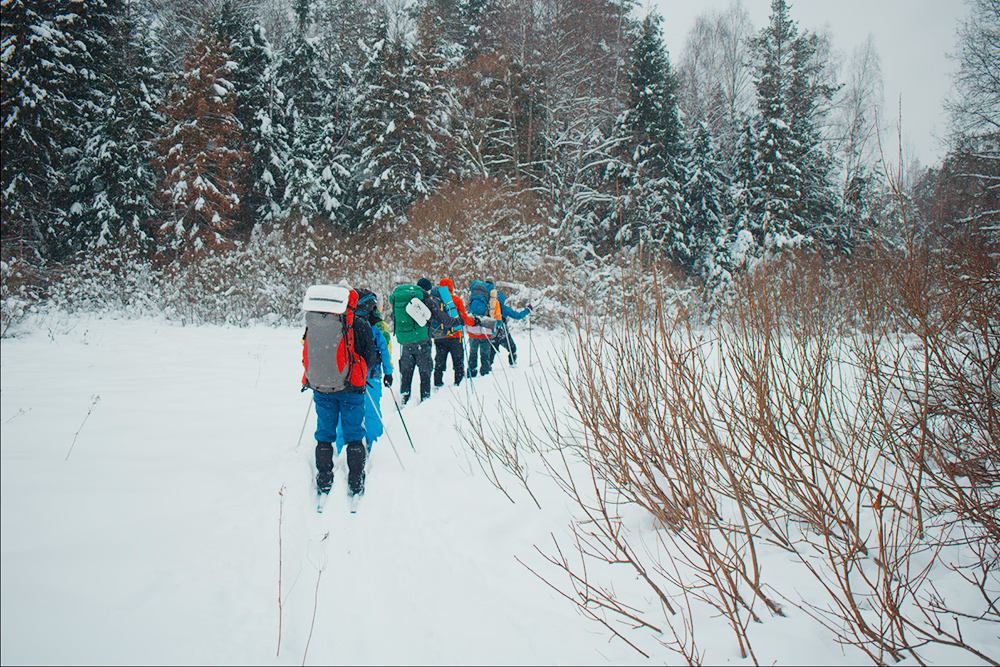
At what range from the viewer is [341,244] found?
659 inches

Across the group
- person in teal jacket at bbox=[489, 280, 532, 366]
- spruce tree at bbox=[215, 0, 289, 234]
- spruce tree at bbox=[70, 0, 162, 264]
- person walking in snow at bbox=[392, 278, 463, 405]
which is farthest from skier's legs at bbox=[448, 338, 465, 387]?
spruce tree at bbox=[215, 0, 289, 234]

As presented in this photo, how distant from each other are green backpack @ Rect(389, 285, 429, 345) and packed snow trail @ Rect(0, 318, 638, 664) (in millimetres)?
1235

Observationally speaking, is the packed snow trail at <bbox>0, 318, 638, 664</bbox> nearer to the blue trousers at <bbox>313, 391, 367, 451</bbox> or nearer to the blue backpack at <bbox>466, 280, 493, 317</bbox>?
the blue trousers at <bbox>313, 391, 367, 451</bbox>

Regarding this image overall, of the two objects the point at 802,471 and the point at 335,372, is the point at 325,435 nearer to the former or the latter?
the point at 335,372

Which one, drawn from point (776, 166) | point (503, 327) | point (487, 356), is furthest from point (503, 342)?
point (776, 166)

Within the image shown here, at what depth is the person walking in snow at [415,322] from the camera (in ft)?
17.5

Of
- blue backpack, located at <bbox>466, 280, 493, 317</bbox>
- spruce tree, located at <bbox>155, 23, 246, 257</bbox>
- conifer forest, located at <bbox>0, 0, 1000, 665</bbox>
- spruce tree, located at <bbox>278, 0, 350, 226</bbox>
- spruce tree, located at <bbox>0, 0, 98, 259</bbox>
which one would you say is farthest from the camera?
spruce tree, located at <bbox>278, 0, 350, 226</bbox>

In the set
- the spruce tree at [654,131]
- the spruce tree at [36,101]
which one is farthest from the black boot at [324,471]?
the spruce tree at [654,131]

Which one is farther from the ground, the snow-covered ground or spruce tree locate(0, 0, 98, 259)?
spruce tree locate(0, 0, 98, 259)

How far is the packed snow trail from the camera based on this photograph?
198cm

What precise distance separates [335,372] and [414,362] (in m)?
2.35

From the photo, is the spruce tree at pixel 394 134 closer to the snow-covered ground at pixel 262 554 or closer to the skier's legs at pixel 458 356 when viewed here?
the skier's legs at pixel 458 356

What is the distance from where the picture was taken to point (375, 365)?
405 centimetres

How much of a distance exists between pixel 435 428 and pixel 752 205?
15.2 m
